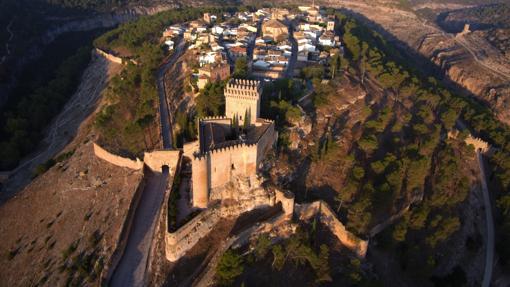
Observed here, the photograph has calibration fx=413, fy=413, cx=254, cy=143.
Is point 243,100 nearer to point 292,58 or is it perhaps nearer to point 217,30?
point 292,58

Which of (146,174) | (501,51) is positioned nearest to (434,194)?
(146,174)

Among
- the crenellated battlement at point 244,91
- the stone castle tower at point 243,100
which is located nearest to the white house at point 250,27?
the stone castle tower at point 243,100

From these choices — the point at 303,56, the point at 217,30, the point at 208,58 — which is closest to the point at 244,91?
the point at 208,58

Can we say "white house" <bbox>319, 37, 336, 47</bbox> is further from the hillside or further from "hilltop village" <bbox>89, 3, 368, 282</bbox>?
the hillside

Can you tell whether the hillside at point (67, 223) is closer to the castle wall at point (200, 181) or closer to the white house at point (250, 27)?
the castle wall at point (200, 181)

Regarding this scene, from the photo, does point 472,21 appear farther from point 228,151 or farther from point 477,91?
point 228,151

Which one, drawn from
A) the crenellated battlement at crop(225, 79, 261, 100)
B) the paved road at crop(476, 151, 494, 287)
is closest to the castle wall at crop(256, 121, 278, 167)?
the crenellated battlement at crop(225, 79, 261, 100)
